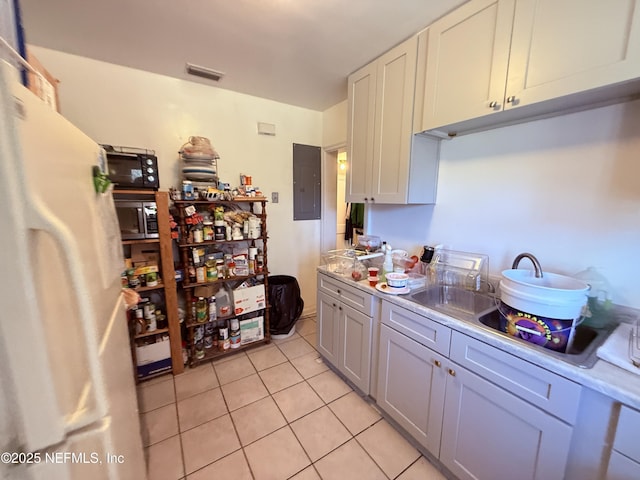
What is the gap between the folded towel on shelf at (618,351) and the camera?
88 cm

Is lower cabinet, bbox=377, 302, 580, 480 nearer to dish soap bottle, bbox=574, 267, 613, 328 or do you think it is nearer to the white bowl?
the white bowl

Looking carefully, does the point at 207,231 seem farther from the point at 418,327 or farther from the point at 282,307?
the point at 418,327

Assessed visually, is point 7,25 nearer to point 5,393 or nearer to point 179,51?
point 5,393

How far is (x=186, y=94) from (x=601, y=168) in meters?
2.90

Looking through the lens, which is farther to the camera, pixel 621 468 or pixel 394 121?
pixel 394 121

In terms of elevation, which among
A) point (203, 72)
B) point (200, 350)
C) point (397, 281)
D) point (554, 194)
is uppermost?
point (203, 72)

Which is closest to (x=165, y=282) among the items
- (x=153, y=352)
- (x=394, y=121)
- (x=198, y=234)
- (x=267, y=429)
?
(x=198, y=234)

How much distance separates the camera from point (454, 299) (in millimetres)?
1728

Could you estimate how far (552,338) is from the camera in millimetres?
1051

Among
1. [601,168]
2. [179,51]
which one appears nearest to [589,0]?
[601,168]

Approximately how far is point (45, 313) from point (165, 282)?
1710mm

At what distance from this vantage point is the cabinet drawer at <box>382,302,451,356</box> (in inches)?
50.5

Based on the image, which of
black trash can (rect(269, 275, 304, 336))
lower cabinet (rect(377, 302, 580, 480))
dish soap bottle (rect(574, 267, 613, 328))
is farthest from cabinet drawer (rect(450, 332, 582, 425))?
black trash can (rect(269, 275, 304, 336))

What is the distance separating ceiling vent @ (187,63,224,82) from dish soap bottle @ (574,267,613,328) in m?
2.80
